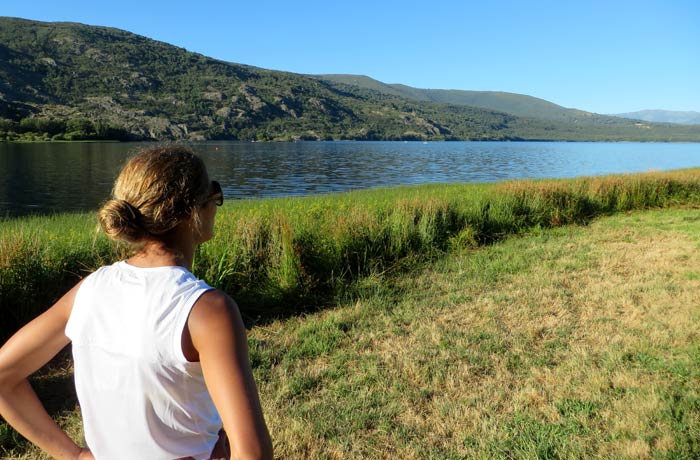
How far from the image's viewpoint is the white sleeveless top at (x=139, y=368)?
3.77 feet

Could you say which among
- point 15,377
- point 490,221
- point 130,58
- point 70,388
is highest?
point 130,58

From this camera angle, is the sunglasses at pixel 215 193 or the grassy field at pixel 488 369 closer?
the sunglasses at pixel 215 193

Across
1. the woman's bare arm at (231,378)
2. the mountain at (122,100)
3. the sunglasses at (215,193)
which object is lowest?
the woman's bare arm at (231,378)

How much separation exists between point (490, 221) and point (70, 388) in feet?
28.7

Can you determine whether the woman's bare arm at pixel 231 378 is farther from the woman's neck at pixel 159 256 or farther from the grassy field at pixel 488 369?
the grassy field at pixel 488 369

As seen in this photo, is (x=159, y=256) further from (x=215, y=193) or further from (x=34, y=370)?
(x=34, y=370)

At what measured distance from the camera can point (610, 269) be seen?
7609 millimetres

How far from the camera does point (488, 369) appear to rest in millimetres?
4324

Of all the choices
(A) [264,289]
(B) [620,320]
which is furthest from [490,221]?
(A) [264,289]

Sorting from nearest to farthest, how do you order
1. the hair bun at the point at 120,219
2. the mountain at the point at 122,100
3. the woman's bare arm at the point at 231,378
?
the woman's bare arm at the point at 231,378, the hair bun at the point at 120,219, the mountain at the point at 122,100

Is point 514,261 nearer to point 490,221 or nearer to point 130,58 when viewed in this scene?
point 490,221

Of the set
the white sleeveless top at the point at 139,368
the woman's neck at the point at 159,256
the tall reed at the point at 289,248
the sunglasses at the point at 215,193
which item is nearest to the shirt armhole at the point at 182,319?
the white sleeveless top at the point at 139,368

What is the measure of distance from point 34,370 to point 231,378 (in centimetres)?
74

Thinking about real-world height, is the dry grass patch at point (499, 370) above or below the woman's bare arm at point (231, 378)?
below
